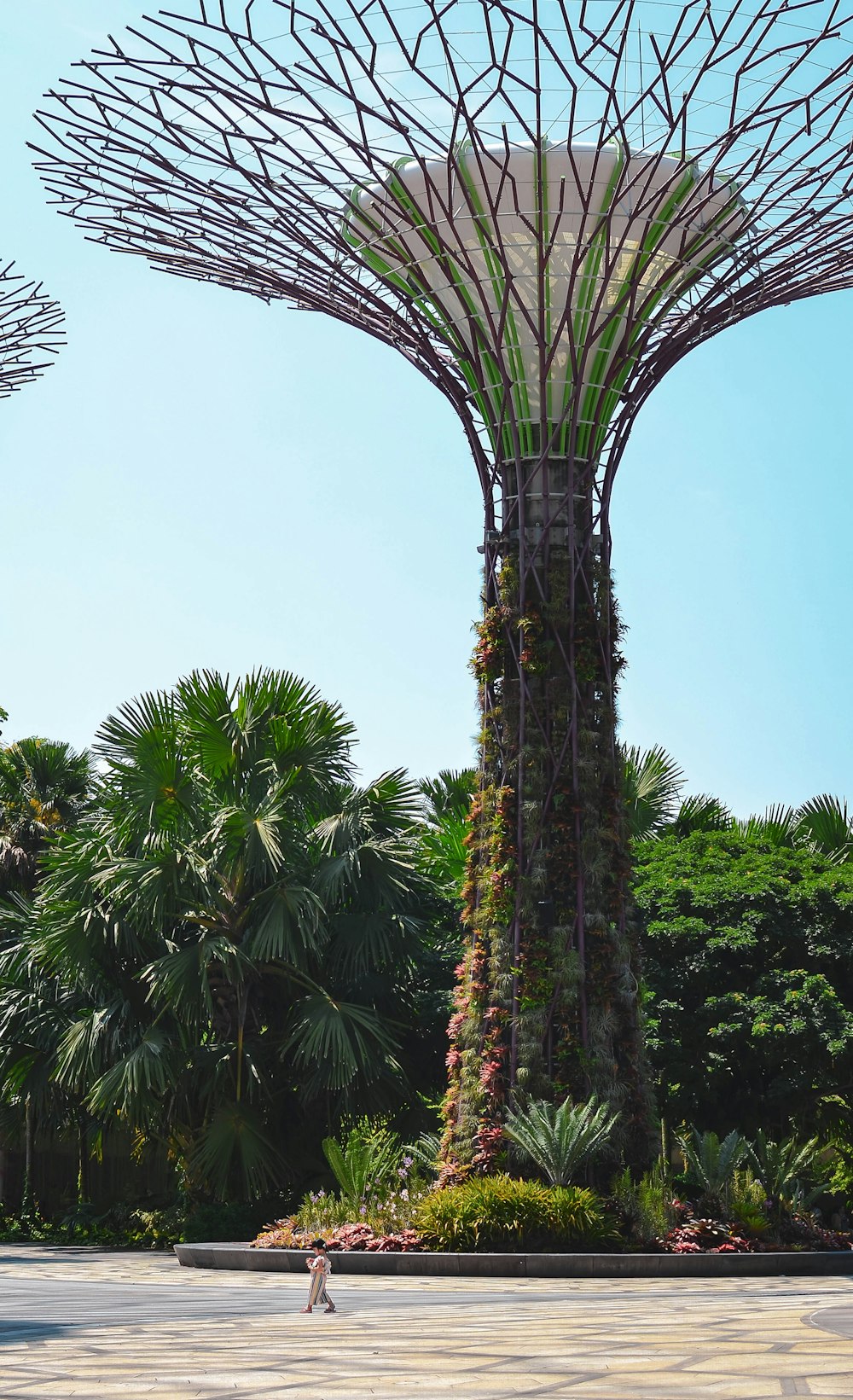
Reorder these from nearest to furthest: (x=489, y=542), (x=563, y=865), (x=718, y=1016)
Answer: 1. (x=563, y=865)
2. (x=489, y=542)
3. (x=718, y=1016)

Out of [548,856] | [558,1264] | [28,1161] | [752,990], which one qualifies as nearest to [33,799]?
[28,1161]

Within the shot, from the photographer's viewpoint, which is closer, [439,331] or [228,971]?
[439,331]

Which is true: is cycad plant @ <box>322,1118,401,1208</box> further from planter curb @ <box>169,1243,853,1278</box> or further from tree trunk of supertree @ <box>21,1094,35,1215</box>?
tree trunk of supertree @ <box>21,1094,35,1215</box>

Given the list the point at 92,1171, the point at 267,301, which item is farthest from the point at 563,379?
the point at 92,1171

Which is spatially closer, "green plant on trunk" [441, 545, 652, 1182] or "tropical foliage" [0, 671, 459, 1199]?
"green plant on trunk" [441, 545, 652, 1182]

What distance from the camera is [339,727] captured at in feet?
68.0

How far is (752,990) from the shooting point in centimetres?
1916

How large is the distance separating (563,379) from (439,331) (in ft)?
4.64

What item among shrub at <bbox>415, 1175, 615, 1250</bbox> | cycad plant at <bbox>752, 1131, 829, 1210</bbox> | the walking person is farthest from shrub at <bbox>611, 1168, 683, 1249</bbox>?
the walking person

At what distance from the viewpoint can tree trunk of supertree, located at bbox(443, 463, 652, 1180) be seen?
14562mm

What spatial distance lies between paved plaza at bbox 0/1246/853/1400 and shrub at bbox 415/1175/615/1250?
146cm

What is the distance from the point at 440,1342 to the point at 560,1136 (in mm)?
7074

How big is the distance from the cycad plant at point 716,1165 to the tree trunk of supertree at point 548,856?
0.64m

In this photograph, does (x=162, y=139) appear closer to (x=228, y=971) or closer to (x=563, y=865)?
(x=563, y=865)
